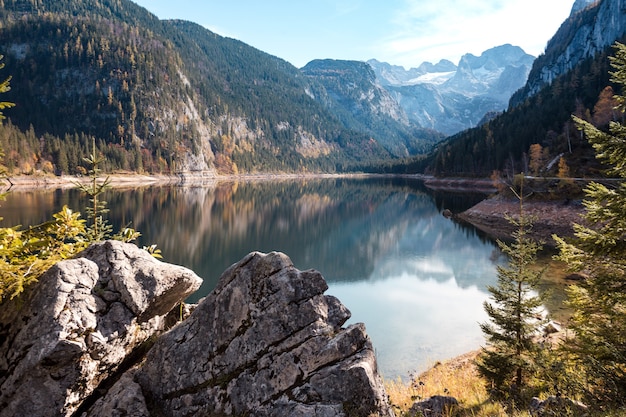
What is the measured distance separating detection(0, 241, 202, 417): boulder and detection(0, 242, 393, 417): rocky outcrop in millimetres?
21

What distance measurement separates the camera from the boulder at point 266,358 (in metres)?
7.41

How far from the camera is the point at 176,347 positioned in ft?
27.3

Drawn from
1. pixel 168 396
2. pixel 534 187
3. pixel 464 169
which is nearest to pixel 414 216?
pixel 534 187

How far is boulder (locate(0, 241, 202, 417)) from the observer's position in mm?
6859

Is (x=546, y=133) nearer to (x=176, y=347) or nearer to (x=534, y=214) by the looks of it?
(x=534, y=214)

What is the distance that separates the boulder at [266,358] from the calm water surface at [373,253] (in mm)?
13520

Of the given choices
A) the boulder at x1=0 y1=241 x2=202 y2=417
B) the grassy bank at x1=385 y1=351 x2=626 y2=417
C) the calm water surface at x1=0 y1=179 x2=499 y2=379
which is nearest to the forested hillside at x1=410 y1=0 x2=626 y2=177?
the calm water surface at x1=0 y1=179 x2=499 y2=379

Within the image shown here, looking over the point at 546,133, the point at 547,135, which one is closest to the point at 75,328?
the point at 547,135

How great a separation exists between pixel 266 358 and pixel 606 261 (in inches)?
388

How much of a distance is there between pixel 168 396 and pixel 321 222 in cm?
7378

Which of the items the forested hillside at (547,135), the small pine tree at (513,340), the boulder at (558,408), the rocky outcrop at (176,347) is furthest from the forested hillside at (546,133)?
the rocky outcrop at (176,347)

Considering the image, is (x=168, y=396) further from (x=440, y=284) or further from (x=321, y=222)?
(x=321, y=222)

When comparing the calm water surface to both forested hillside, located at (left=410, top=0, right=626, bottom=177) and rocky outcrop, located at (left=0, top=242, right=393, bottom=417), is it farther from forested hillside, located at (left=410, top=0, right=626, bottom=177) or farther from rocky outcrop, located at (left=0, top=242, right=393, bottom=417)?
forested hillside, located at (left=410, top=0, right=626, bottom=177)

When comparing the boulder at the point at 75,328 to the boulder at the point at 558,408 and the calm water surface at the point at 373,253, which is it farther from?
the calm water surface at the point at 373,253
